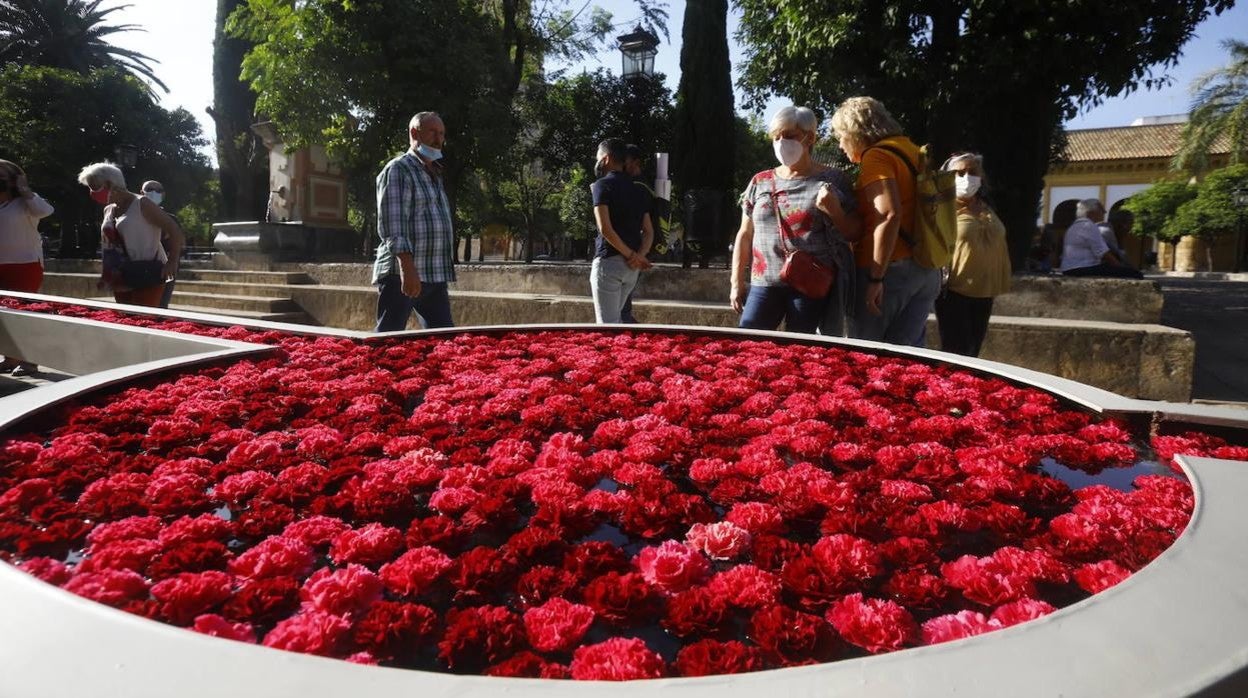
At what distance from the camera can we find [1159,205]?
3462cm

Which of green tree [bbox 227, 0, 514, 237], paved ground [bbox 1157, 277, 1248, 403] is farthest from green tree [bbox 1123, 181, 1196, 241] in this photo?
green tree [bbox 227, 0, 514, 237]

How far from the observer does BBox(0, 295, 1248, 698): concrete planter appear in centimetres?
74

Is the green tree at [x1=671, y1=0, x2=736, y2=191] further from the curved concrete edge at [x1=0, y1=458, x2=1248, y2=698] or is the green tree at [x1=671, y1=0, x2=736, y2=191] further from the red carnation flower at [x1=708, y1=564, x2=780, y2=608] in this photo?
the curved concrete edge at [x1=0, y1=458, x2=1248, y2=698]

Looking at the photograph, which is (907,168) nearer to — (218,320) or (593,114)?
(218,320)

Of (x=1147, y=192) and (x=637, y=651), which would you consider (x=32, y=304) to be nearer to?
(x=637, y=651)

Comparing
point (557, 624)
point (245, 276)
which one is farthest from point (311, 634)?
point (245, 276)

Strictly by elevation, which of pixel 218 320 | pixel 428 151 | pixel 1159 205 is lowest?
pixel 218 320

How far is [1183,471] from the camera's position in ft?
5.22

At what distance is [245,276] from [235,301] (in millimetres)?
1687

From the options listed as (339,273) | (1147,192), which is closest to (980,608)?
(339,273)

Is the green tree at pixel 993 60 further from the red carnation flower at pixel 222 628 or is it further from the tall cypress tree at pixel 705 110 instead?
the red carnation flower at pixel 222 628

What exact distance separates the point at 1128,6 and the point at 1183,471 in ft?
30.8

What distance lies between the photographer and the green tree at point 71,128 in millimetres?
24828

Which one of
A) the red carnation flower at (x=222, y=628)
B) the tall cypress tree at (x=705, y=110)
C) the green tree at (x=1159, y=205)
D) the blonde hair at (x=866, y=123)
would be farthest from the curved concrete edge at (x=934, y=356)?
the green tree at (x=1159, y=205)
